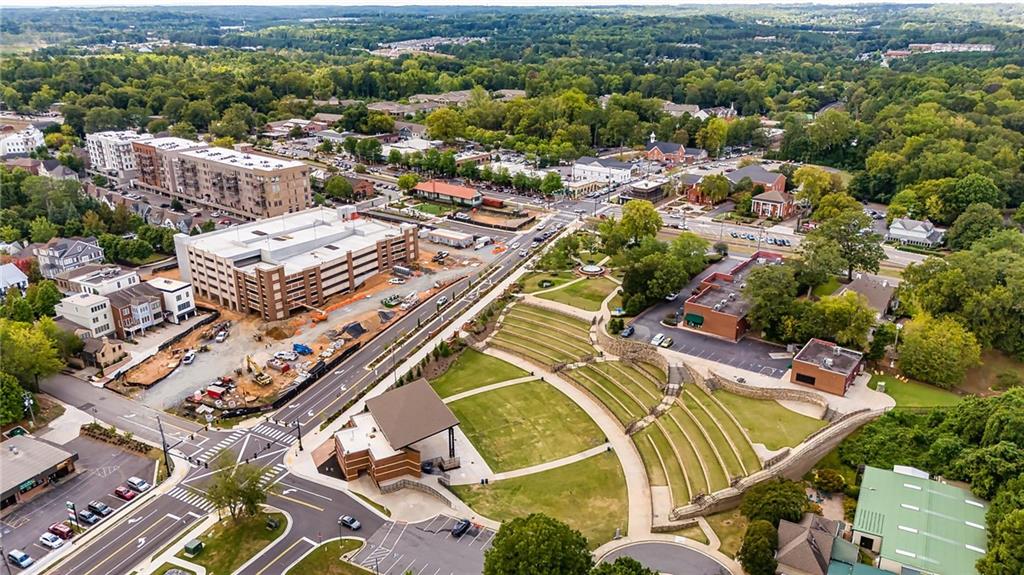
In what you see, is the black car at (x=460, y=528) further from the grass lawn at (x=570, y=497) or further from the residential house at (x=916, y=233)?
the residential house at (x=916, y=233)

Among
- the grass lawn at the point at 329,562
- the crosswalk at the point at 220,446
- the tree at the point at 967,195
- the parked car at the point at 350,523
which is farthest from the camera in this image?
the tree at the point at 967,195

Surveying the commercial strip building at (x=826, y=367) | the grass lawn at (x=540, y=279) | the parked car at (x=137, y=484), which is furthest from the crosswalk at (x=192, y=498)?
the commercial strip building at (x=826, y=367)

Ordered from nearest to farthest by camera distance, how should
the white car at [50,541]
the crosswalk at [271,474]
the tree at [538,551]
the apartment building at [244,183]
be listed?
the tree at [538,551]
the white car at [50,541]
the crosswalk at [271,474]
the apartment building at [244,183]

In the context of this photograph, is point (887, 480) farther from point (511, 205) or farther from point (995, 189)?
point (511, 205)

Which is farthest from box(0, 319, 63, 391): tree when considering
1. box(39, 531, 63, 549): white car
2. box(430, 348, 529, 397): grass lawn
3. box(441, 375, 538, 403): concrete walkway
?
box(441, 375, 538, 403): concrete walkway

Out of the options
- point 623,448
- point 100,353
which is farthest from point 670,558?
point 100,353

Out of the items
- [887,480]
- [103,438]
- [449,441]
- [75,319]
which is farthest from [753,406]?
[75,319]

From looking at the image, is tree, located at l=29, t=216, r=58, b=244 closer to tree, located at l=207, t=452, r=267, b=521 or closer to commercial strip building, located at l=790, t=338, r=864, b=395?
tree, located at l=207, t=452, r=267, b=521
